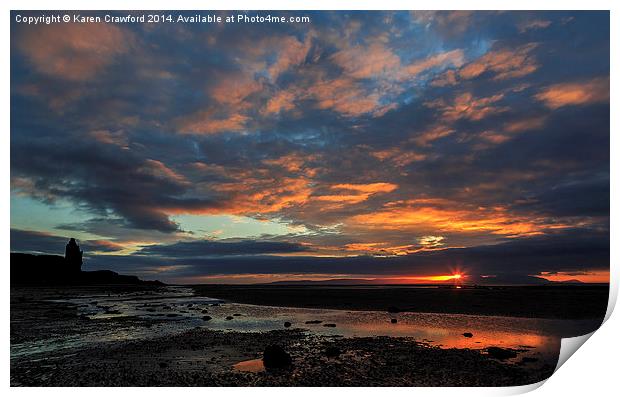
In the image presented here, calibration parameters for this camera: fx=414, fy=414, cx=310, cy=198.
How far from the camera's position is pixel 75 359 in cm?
1430

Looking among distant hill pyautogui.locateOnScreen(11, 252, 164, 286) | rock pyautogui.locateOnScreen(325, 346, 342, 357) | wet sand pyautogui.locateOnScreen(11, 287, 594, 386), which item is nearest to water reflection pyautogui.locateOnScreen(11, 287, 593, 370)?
wet sand pyautogui.locateOnScreen(11, 287, 594, 386)

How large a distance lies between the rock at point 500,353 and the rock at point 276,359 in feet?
23.5

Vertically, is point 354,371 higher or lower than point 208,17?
lower

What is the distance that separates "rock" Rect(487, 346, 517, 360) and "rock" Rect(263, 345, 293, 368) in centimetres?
717

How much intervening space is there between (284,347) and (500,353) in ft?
25.7

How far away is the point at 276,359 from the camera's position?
13156 mm

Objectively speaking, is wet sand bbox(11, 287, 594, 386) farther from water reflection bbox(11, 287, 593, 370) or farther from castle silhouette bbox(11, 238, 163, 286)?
castle silhouette bbox(11, 238, 163, 286)

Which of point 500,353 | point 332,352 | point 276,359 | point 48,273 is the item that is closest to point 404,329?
point 500,353

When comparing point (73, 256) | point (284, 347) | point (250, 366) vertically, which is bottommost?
point (250, 366)

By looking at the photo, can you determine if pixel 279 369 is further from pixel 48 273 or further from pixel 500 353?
pixel 48 273
